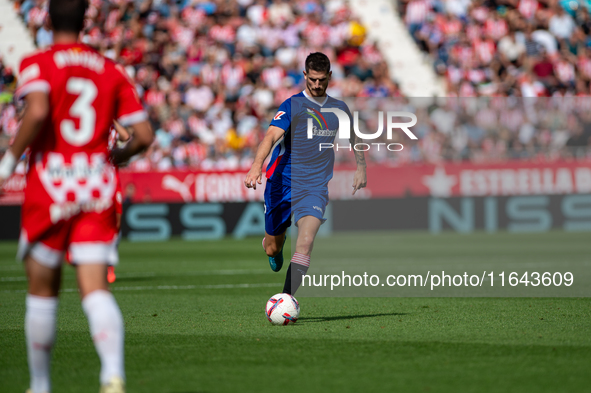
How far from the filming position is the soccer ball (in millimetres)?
7406

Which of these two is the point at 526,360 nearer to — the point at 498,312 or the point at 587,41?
the point at 498,312

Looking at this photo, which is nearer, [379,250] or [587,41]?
[379,250]

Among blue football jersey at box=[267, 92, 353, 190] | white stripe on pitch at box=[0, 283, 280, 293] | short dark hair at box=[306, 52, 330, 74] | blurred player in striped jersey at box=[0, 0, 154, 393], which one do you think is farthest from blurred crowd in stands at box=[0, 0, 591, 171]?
blurred player in striped jersey at box=[0, 0, 154, 393]

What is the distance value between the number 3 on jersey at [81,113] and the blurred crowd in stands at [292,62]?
17030mm

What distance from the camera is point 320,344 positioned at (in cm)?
631

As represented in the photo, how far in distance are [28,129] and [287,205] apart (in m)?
4.25

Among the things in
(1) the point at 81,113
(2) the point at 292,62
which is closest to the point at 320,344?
(1) the point at 81,113

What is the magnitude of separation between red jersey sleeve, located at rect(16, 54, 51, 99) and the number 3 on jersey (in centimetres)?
12

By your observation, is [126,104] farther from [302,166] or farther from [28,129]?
[302,166]

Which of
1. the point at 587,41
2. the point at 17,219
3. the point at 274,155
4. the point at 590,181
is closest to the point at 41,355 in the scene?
the point at 274,155

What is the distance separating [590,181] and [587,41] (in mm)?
5335

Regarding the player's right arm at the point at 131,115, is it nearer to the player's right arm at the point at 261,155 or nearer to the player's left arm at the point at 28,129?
the player's left arm at the point at 28,129

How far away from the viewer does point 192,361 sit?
5.64 m

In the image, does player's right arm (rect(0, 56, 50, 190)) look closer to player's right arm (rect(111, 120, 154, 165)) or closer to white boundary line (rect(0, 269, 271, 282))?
player's right arm (rect(111, 120, 154, 165))
